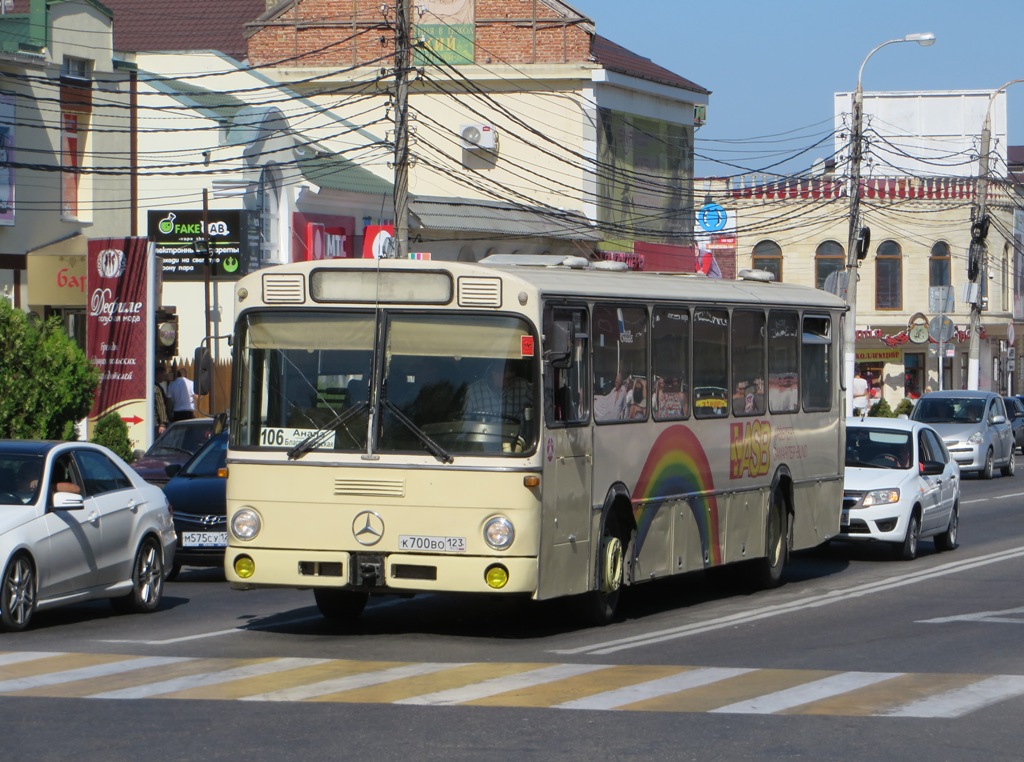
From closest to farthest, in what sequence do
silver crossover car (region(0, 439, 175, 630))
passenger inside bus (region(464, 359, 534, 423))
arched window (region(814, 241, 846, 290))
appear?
passenger inside bus (region(464, 359, 534, 423)), silver crossover car (region(0, 439, 175, 630)), arched window (region(814, 241, 846, 290))

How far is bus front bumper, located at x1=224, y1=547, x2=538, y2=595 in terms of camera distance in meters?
12.0

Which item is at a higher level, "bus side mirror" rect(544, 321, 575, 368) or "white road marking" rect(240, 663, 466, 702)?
"bus side mirror" rect(544, 321, 575, 368)

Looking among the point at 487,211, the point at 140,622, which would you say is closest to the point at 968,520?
the point at 140,622

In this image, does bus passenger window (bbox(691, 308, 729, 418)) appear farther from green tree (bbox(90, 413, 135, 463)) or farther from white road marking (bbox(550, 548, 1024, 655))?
green tree (bbox(90, 413, 135, 463))

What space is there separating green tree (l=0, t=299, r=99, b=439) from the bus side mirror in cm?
1107

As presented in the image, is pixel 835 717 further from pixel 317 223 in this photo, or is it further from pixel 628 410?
pixel 317 223

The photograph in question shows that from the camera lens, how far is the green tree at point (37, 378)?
21625 millimetres

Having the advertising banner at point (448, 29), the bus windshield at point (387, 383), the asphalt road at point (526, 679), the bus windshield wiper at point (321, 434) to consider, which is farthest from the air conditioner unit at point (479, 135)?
the bus windshield wiper at point (321, 434)

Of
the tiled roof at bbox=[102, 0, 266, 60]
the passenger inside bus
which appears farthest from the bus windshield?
the tiled roof at bbox=[102, 0, 266, 60]

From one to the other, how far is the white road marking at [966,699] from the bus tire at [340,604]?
4.98 metres

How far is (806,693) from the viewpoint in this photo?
Result: 10086 millimetres

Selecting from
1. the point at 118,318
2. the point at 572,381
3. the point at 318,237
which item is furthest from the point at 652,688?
the point at 318,237

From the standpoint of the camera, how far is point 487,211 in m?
47.3

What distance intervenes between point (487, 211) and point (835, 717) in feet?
127
